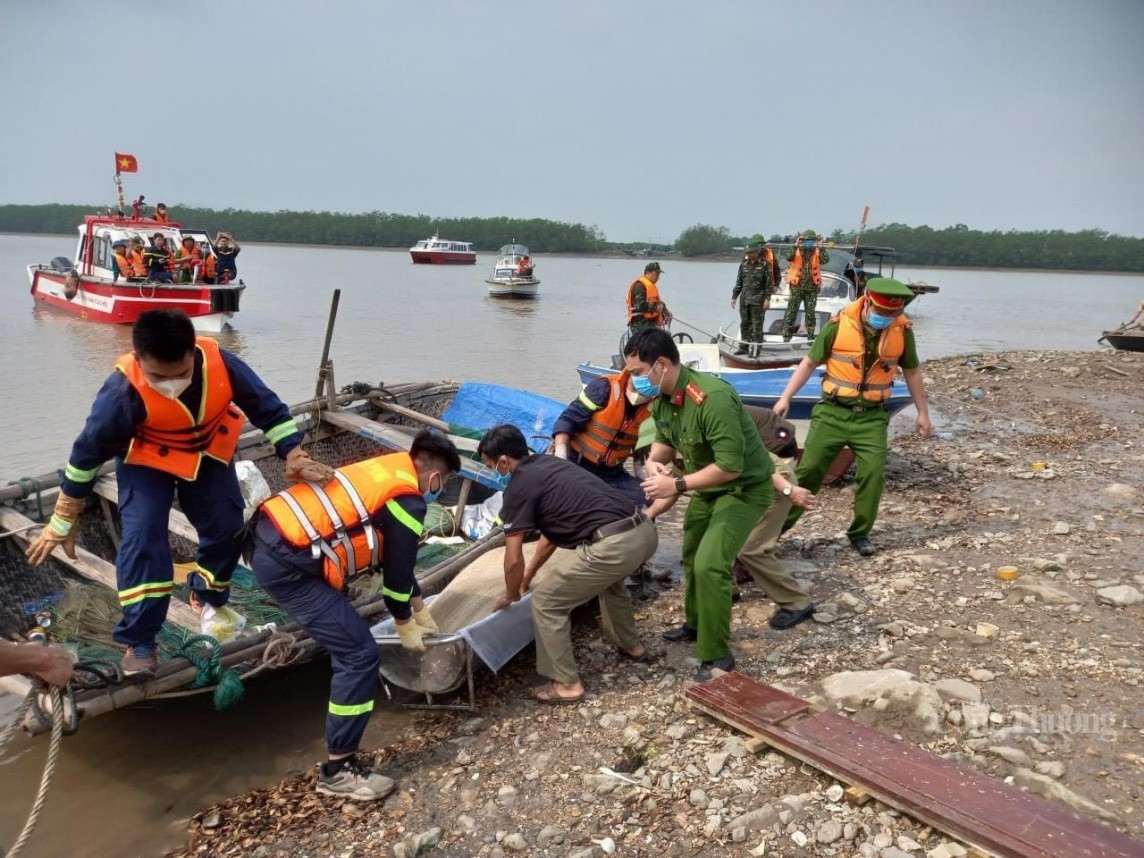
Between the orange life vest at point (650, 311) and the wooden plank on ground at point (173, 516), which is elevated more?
the orange life vest at point (650, 311)

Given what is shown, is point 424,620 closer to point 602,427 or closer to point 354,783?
point 354,783

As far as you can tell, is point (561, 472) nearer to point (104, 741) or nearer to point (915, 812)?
point (915, 812)

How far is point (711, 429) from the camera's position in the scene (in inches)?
140

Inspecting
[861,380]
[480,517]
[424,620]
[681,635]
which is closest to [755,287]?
[861,380]

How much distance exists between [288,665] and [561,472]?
1518 millimetres

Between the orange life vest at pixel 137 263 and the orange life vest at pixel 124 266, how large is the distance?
42 mm

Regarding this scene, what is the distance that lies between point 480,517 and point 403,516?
2687 mm

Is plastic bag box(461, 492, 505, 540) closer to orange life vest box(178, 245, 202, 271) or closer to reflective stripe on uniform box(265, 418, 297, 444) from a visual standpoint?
reflective stripe on uniform box(265, 418, 297, 444)

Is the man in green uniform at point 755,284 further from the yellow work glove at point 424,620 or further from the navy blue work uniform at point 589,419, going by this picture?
the yellow work glove at point 424,620

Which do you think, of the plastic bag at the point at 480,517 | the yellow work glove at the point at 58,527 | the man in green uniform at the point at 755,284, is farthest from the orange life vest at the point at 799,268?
the yellow work glove at the point at 58,527

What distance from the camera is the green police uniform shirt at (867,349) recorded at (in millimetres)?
4918

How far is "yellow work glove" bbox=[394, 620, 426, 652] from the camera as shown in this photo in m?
3.50

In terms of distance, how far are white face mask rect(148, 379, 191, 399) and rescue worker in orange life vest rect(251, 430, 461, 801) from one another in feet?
1.90

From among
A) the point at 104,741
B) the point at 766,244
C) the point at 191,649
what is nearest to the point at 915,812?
the point at 191,649
